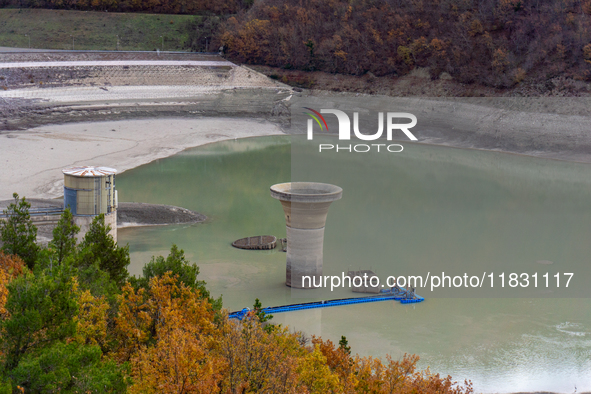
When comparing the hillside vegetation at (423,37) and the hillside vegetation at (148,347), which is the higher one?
the hillside vegetation at (423,37)

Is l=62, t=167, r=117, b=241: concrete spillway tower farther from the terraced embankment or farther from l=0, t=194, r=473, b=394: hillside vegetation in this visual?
the terraced embankment

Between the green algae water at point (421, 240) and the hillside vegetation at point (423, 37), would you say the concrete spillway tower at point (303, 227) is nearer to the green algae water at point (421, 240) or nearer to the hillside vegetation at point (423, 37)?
the green algae water at point (421, 240)

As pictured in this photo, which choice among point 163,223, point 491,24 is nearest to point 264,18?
point 491,24

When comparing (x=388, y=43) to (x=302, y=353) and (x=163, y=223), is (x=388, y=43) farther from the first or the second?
(x=302, y=353)

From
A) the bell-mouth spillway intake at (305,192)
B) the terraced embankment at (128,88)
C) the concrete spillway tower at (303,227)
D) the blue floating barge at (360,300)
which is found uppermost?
the terraced embankment at (128,88)

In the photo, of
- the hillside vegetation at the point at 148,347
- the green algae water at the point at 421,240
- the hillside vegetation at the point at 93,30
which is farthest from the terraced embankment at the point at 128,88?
the hillside vegetation at the point at 148,347
